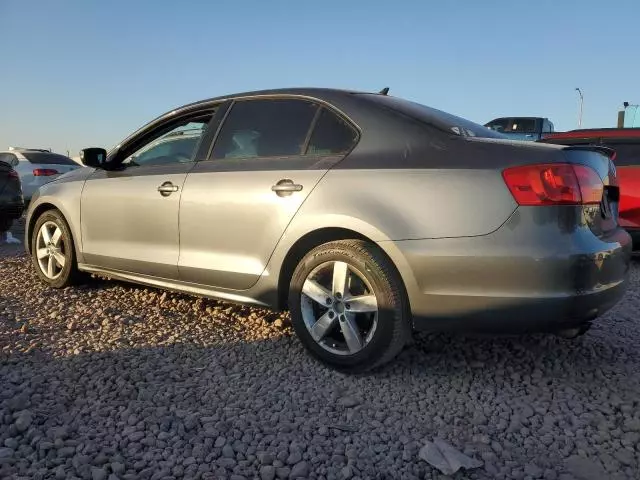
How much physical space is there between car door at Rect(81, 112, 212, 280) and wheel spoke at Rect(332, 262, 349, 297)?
1294 millimetres

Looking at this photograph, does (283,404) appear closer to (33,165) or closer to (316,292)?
(316,292)

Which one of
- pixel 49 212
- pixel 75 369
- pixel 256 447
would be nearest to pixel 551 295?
pixel 256 447

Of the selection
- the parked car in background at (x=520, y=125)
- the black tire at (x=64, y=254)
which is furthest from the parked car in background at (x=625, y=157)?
the parked car in background at (x=520, y=125)

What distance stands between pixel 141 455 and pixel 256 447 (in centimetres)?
47

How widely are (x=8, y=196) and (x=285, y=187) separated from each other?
18.4ft

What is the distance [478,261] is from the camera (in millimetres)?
2645

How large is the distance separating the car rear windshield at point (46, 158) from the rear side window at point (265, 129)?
9.40 meters

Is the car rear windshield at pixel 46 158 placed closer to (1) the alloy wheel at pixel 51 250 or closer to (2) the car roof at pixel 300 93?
(1) the alloy wheel at pixel 51 250

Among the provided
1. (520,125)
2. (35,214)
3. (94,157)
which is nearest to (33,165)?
(35,214)

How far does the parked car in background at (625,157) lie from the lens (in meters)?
6.11

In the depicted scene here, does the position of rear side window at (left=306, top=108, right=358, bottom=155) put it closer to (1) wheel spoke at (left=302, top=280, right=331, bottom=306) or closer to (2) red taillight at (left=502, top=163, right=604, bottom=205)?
(1) wheel spoke at (left=302, top=280, right=331, bottom=306)

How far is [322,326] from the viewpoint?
3119mm

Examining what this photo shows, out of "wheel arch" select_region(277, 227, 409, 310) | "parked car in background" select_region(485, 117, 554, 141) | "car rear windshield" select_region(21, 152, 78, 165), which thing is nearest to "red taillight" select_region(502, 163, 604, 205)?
"wheel arch" select_region(277, 227, 409, 310)

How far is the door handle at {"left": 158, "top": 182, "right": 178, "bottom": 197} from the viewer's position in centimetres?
379
